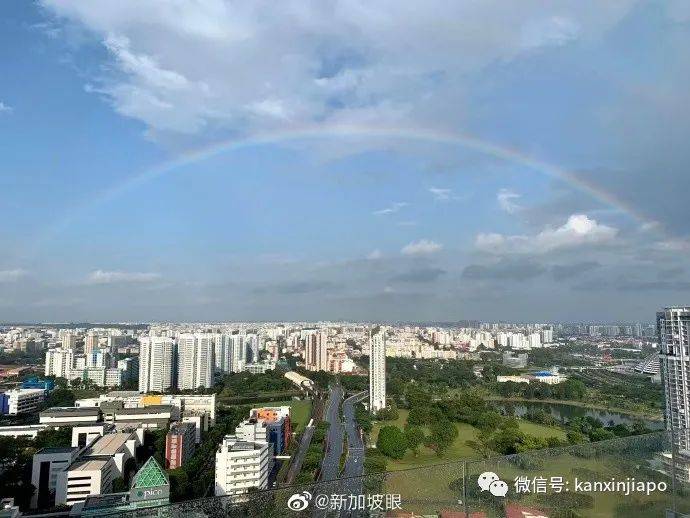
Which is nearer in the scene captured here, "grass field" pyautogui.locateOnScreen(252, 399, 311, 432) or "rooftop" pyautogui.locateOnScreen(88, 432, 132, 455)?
"rooftop" pyautogui.locateOnScreen(88, 432, 132, 455)

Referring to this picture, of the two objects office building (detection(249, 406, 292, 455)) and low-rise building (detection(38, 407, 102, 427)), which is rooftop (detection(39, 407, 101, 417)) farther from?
office building (detection(249, 406, 292, 455))

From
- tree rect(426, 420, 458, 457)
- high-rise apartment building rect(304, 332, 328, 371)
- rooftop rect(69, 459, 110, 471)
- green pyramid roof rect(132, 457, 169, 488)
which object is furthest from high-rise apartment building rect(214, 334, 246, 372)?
green pyramid roof rect(132, 457, 169, 488)

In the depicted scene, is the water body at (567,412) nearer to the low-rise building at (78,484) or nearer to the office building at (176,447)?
the office building at (176,447)

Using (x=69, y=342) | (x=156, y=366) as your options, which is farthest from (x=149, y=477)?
(x=69, y=342)

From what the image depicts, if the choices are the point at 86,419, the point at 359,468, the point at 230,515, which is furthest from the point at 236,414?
the point at 230,515

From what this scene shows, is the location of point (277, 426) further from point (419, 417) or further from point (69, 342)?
point (69, 342)

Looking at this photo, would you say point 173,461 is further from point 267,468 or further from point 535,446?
point 535,446
